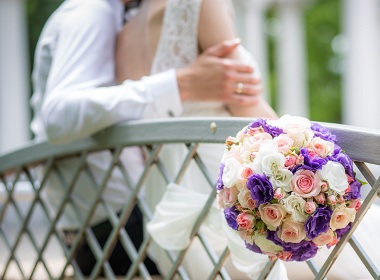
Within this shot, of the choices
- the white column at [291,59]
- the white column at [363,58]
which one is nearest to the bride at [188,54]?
the white column at [363,58]

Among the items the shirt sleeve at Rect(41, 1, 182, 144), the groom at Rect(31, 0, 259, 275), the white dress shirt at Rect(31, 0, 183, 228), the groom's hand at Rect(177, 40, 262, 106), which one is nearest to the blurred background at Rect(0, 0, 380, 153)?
the white dress shirt at Rect(31, 0, 183, 228)

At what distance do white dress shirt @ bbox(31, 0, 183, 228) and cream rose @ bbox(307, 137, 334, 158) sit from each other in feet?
2.07

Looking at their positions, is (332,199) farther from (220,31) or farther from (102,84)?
(102,84)

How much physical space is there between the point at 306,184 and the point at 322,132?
4.0 inches

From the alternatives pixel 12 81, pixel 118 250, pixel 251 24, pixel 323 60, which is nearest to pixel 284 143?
pixel 118 250

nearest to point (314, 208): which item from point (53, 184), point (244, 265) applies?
point (244, 265)

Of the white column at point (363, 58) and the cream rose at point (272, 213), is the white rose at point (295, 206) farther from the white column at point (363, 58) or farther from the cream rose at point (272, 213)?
the white column at point (363, 58)

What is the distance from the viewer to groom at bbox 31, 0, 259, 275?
1.76 metres

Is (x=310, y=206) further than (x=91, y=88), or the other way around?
(x=91, y=88)

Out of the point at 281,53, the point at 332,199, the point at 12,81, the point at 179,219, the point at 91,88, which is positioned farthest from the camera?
the point at 281,53

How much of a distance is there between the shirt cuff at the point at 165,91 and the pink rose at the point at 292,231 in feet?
2.13

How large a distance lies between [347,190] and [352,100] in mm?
6458

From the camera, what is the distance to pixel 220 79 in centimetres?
175

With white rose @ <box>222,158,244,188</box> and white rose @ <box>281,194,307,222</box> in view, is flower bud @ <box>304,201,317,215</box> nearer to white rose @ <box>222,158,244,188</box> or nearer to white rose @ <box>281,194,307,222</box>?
white rose @ <box>281,194,307,222</box>
